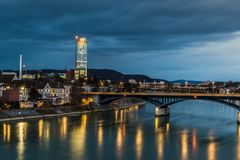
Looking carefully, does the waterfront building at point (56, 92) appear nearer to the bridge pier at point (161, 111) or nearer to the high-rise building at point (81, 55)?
the bridge pier at point (161, 111)

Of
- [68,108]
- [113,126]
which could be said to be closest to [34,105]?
[68,108]

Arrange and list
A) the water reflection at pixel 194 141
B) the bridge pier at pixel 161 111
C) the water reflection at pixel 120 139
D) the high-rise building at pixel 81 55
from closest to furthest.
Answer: the water reflection at pixel 120 139
the water reflection at pixel 194 141
the bridge pier at pixel 161 111
the high-rise building at pixel 81 55

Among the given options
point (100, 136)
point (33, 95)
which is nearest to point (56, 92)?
point (33, 95)

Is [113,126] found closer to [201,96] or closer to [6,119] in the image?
[6,119]

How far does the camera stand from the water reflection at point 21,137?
77.4 ft

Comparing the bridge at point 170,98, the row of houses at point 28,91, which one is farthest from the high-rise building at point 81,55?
the bridge at point 170,98

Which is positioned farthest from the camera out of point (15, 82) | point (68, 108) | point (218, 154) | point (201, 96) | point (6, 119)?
point (15, 82)

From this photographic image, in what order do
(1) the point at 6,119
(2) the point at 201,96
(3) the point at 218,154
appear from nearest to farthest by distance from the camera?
1. (3) the point at 218,154
2. (1) the point at 6,119
3. (2) the point at 201,96

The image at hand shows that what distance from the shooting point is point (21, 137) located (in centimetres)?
2877

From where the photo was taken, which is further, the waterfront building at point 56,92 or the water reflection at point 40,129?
the waterfront building at point 56,92

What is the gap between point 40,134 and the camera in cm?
3053

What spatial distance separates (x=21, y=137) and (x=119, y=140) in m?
6.06

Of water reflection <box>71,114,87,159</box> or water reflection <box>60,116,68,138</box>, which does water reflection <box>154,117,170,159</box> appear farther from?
water reflection <box>60,116,68,138</box>

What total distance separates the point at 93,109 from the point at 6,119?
49.2 ft
